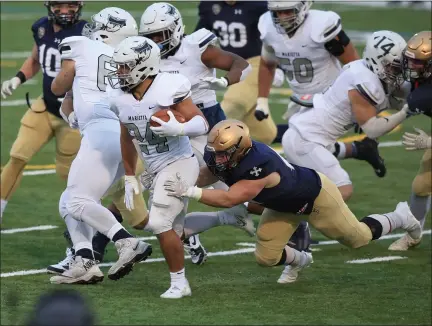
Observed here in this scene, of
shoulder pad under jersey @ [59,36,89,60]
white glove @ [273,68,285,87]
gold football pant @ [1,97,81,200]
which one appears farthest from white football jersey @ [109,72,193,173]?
white glove @ [273,68,285,87]

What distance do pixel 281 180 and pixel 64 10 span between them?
238 centimetres

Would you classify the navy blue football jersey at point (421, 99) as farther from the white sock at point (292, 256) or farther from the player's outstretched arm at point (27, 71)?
the player's outstretched arm at point (27, 71)

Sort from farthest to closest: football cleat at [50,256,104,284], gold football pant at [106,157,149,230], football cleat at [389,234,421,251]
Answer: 1. football cleat at [389,234,421,251]
2. gold football pant at [106,157,149,230]
3. football cleat at [50,256,104,284]

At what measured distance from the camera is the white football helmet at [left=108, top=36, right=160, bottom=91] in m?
6.13

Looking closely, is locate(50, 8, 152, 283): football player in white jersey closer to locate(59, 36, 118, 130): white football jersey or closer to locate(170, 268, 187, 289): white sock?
locate(59, 36, 118, 130): white football jersey

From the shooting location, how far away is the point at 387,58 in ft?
23.7

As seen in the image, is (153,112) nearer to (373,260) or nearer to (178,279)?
(178,279)

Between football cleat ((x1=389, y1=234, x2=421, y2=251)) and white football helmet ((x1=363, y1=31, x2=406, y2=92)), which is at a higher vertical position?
white football helmet ((x1=363, y1=31, x2=406, y2=92))

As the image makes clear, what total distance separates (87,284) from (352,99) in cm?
214

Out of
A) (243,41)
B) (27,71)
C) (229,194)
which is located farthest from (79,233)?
(243,41)

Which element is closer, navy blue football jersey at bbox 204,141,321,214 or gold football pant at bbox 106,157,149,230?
navy blue football jersey at bbox 204,141,321,214

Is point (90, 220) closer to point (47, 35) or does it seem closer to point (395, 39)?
point (47, 35)

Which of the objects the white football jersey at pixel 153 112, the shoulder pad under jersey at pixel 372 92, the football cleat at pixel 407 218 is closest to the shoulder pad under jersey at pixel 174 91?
the white football jersey at pixel 153 112

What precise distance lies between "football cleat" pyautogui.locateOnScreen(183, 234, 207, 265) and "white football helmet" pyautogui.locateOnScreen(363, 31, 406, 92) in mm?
1634
